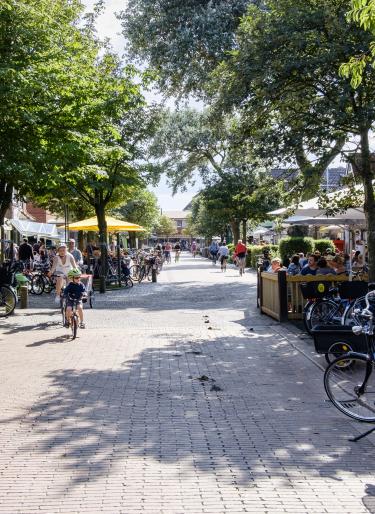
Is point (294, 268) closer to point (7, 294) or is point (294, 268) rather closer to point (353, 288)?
point (353, 288)

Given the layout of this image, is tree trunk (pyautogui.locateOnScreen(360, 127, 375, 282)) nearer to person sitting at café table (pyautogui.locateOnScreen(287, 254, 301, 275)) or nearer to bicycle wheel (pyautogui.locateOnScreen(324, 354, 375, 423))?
person sitting at café table (pyautogui.locateOnScreen(287, 254, 301, 275))

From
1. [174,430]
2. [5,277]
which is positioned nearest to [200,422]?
[174,430]

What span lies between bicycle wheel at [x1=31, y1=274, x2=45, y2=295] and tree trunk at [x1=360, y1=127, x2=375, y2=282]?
12.0 meters

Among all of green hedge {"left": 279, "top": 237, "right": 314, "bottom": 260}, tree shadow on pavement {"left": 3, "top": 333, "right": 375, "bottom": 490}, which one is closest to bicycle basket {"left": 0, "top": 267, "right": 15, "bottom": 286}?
tree shadow on pavement {"left": 3, "top": 333, "right": 375, "bottom": 490}

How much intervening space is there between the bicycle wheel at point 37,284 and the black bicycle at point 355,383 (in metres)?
16.8

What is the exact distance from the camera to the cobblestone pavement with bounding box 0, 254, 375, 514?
4.34 m

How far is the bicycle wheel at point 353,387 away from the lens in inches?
245

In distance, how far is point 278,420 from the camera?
249 inches

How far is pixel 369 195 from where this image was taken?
1373cm

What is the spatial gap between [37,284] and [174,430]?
56.1ft

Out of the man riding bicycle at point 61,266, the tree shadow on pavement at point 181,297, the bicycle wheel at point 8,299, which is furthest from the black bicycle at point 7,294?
the tree shadow on pavement at point 181,297

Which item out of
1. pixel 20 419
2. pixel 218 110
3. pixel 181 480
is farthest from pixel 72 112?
pixel 181 480

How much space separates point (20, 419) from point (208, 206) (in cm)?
4430

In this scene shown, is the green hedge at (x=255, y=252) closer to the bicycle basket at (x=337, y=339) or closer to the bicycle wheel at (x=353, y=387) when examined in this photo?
the bicycle basket at (x=337, y=339)
